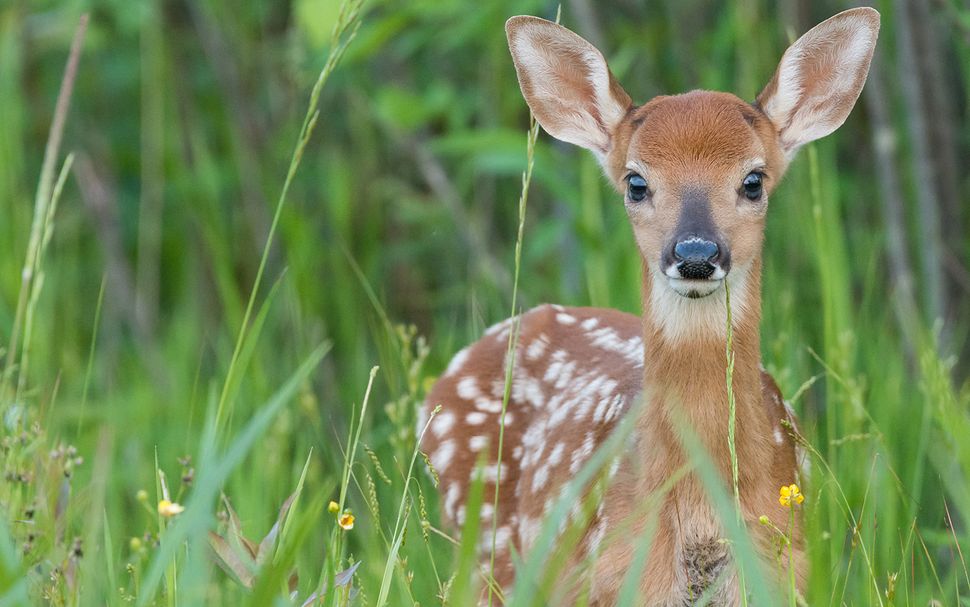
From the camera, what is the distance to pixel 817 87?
3.40 meters

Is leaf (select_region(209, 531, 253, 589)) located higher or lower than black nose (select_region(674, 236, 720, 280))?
lower

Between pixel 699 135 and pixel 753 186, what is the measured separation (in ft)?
0.51

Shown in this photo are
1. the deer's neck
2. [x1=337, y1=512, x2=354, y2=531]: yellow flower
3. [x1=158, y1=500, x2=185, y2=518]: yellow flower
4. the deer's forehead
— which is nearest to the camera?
[x1=158, y1=500, x2=185, y2=518]: yellow flower

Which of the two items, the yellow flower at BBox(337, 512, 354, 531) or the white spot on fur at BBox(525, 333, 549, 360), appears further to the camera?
the white spot on fur at BBox(525, 333, 549, 360)

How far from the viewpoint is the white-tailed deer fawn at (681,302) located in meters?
2.89

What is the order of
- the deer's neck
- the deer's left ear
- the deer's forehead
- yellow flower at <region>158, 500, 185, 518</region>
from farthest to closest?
1. the deer's left ear
2. the deer's forehead
3. the deer's neck
4. yellow flower at <region>158, 500, 185, 518</region>

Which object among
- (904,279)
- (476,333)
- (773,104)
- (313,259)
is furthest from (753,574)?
(313,259)

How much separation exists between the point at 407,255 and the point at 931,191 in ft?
8.29

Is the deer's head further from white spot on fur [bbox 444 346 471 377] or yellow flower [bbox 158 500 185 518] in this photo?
yellow flower [bbox 158 500 185 518]

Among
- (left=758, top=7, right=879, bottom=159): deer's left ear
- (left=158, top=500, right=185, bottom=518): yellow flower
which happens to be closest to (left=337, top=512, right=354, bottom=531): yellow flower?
(left=158, top=500, right=185, bottom=518): yellow flower

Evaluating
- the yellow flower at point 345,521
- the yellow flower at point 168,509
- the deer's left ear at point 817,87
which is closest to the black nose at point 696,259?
the deer's left ear at point 817,87

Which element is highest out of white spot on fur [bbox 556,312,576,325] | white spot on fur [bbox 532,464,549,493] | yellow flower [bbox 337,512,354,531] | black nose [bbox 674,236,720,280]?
black nose [bbox 674,236,720,280]

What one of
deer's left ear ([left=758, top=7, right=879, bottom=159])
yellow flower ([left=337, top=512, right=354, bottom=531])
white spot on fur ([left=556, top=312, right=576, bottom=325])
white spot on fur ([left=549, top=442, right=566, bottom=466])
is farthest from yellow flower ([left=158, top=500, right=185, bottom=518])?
white spot on fur ([left=556, top=312, right=576, bottom=325])

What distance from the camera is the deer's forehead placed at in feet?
10.2
